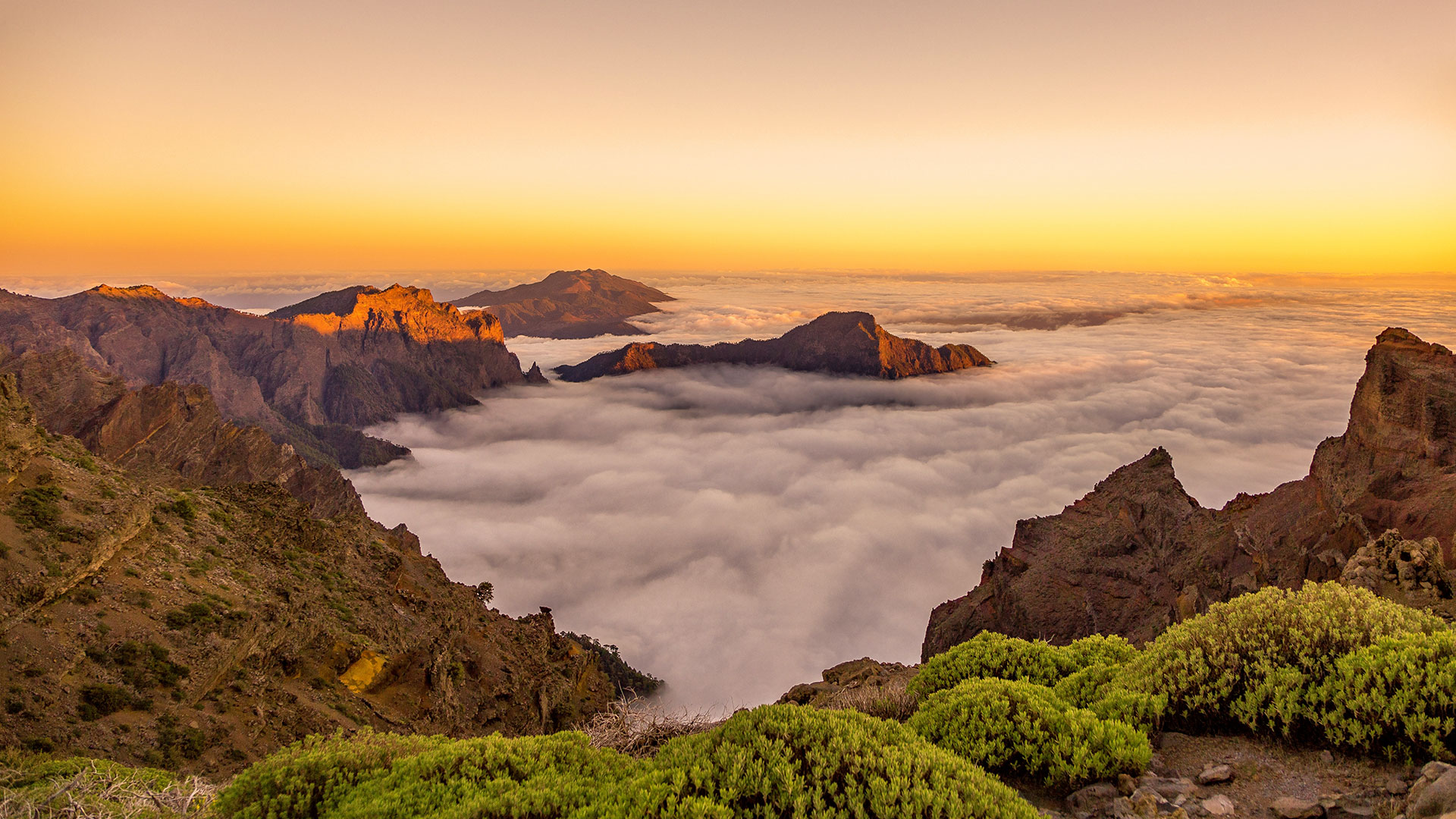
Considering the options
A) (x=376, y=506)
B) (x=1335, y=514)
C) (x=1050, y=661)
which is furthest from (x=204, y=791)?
(x=376, y=506)

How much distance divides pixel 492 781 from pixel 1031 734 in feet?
22.2

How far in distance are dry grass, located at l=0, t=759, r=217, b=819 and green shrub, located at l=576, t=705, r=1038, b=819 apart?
5851mm

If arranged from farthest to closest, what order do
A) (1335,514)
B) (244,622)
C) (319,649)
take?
(1335,514), (319,649), (244,622)

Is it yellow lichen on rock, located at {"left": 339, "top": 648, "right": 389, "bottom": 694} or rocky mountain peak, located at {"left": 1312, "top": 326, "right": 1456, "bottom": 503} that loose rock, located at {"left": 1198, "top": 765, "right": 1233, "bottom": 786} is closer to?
yellow lichen on rock, located at {"left": 339, "top": 648, "right": 389, "bottom": 694}

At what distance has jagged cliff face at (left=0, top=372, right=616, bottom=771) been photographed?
16.9 meters

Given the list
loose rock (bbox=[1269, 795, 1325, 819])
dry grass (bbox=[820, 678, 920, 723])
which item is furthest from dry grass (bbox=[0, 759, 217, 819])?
loose rock (bbox=[1269, 795, 1325, 819])

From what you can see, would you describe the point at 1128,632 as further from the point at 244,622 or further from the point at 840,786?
the point at 244,622

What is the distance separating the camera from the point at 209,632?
2075 cm

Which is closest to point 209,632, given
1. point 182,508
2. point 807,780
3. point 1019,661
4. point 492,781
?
point 182,508

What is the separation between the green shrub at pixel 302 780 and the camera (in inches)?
302

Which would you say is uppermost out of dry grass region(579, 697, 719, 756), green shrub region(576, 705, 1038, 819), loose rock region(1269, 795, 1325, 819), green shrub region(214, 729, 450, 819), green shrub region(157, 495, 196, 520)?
green shrub region(576, 705, 1038, 819)

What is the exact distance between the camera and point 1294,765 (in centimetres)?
748

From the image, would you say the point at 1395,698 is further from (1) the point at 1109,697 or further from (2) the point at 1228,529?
(2) the point at 1228,529

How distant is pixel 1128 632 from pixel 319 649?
4502 centimetres
